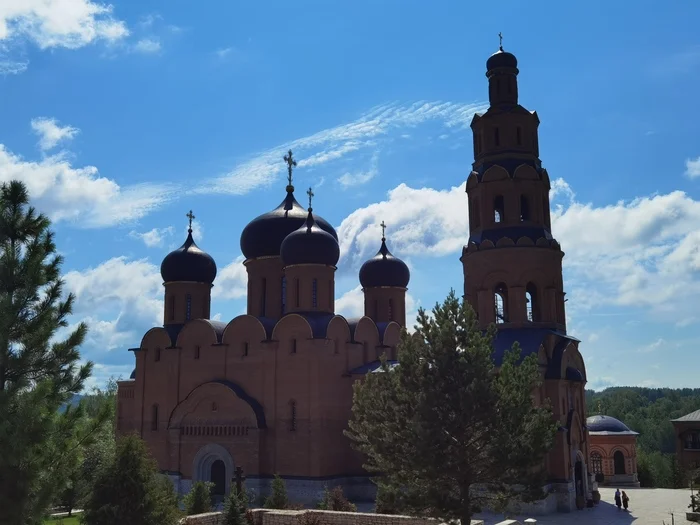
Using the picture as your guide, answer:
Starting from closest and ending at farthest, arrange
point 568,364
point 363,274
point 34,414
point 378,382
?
point 34,414
point 378,382
point 568,364
point 363,274

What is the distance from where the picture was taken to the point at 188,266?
30094mm

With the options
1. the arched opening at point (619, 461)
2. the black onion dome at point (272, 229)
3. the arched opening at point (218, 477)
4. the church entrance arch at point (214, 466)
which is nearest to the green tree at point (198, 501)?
the church entrance arch at point (214, 466)

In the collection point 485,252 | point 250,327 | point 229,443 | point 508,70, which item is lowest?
point 229,443

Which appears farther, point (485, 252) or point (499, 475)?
point (485, 252)

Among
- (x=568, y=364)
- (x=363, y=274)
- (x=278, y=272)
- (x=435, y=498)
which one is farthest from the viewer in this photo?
(x=363, y=274)

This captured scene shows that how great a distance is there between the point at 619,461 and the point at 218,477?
19.9m

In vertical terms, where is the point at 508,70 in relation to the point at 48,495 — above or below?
above

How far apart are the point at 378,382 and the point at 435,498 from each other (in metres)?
2.64

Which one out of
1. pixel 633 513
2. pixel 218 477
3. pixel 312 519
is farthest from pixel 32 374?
pixel 633 513

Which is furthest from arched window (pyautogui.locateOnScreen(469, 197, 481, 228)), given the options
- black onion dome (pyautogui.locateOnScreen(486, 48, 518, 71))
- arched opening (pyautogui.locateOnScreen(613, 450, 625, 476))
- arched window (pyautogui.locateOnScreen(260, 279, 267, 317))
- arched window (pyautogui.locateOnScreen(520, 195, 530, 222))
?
arched opening (pyautogui.locateOnScreen(613, 450, 625, 476))

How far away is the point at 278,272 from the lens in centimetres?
2977

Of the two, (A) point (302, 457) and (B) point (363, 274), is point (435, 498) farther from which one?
(B) point (363, 274)

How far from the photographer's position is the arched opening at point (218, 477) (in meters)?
25.9

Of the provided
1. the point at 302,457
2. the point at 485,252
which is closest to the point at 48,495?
the point at 302,457
